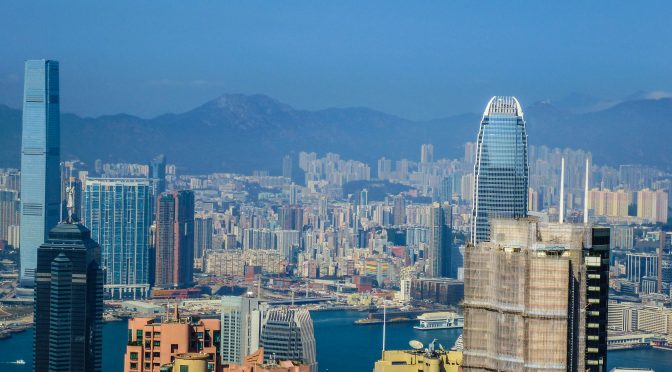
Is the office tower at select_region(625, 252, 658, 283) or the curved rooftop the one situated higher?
the curved rooftop

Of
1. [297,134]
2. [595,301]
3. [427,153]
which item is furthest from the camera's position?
[297,134]

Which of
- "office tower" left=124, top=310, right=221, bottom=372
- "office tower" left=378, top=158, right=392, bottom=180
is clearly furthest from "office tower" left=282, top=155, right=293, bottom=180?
"office tower" left=124, top=310, right=221, bottom=372

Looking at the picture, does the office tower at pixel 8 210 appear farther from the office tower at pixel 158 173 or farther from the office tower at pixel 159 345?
the office tower at pixel 159 345

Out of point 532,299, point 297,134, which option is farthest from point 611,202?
point 532,299

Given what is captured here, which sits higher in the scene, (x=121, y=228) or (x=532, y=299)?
(x=532, y=299)

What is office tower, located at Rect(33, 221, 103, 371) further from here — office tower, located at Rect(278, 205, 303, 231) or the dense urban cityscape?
office tower, located at Rect(278, 205, 303, 231)

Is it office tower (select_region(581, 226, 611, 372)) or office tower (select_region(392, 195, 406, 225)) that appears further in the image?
office tower (select_region(392, 195, 406, 225))

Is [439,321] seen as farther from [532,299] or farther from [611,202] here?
[532,299]
